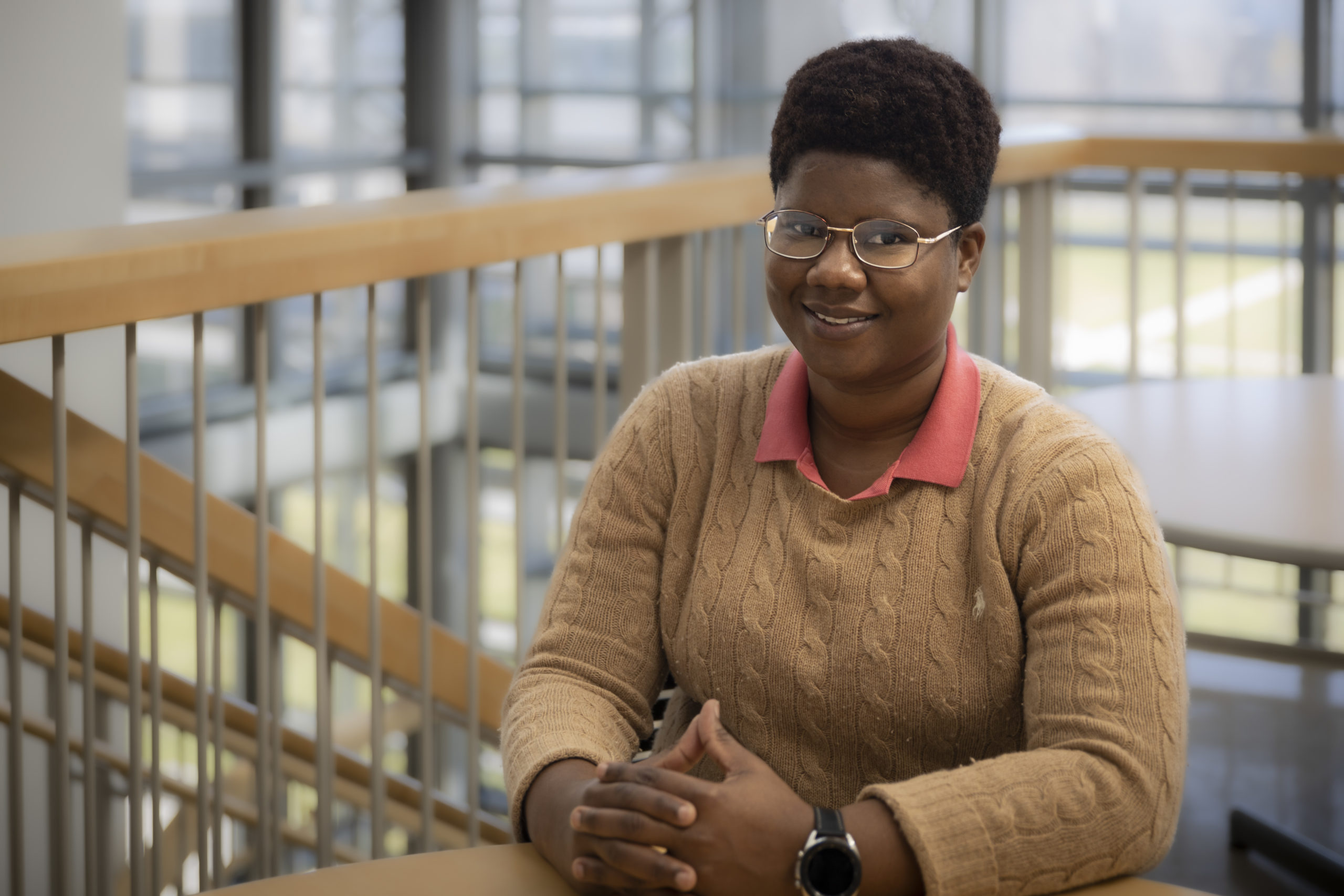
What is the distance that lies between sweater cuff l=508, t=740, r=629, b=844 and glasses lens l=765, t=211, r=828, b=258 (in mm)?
439

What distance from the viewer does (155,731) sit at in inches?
58.8

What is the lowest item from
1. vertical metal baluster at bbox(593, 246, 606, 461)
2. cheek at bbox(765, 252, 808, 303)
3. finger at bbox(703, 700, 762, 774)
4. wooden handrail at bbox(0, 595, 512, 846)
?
wooden handrail at bbox(0, 595, 512, 846)

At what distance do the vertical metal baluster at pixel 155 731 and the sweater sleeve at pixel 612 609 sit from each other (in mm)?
456

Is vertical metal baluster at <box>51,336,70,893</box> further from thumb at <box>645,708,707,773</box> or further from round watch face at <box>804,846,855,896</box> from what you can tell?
round watch face at <box>804,846,855,896</box>

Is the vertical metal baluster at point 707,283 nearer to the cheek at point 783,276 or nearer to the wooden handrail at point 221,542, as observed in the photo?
the wooden handrail at point 221,542

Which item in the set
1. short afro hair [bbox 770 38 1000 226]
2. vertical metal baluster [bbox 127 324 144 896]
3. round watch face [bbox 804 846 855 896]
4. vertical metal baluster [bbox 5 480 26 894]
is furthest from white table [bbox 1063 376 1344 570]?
vertical metal baluster [bbox 5 480 26 894]

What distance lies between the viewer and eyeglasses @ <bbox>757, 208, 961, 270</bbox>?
3.69 feet

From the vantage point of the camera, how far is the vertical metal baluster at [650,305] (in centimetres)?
198

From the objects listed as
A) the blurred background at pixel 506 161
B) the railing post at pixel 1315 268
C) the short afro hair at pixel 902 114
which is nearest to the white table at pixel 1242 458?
the short afro hair at pixel 902 114

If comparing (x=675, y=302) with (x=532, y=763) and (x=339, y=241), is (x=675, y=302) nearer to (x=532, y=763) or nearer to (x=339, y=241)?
(x=339, y=241)

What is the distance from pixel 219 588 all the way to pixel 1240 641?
1.55 meters

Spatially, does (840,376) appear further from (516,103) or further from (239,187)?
(516,103)

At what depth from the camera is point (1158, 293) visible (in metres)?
6.82

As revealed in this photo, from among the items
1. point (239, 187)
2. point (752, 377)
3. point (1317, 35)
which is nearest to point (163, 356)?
point (239, 187)
